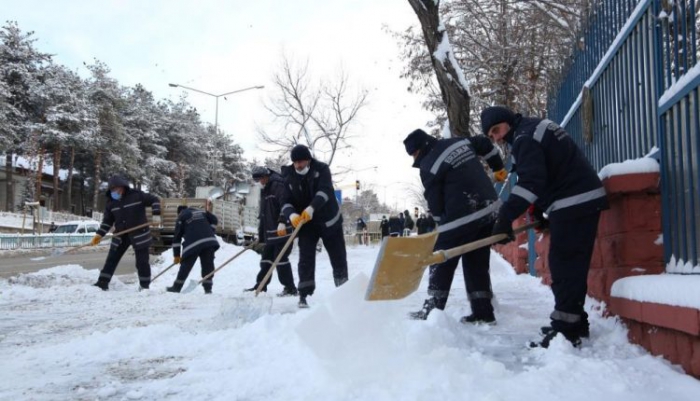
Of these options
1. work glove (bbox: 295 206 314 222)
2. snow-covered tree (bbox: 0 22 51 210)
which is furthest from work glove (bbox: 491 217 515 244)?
snow-covered tree (bbox: 0 22 51 210)

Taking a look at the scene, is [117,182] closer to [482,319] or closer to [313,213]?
[313,213]

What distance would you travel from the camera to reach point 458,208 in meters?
4.47

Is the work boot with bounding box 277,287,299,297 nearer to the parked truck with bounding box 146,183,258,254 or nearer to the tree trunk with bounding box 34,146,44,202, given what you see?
the parked truck with bounding box 146,183,258,254

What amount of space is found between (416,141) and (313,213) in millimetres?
1690

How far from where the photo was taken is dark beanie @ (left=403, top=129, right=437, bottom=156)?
183 inches

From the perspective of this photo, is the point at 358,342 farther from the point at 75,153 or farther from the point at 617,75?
the point at 75,153

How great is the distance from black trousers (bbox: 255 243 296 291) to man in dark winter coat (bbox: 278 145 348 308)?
1.27m

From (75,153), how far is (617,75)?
4495 centimetres

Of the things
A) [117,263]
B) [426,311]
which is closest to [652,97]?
[426,311]

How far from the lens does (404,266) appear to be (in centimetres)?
342

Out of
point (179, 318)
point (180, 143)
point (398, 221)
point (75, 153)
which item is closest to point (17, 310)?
point (179, 318)

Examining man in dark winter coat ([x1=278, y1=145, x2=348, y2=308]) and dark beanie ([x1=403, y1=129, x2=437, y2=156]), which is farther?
man in dark winter coat ([x1=278, y1=145, x2=348, y2=308])

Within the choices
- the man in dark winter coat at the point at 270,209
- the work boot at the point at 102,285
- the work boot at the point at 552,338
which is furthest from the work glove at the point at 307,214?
the work boot at the point at 102,285

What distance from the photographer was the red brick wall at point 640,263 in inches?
108
